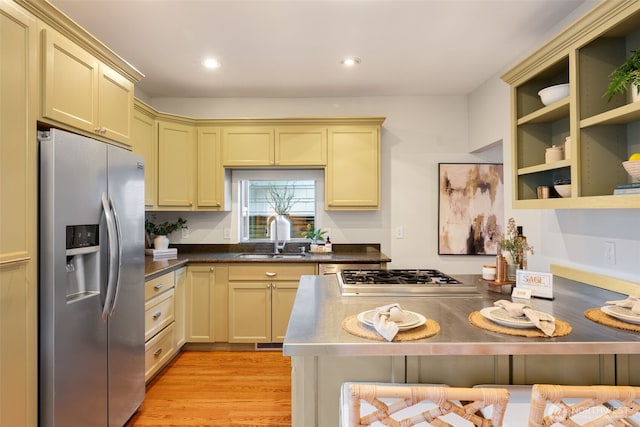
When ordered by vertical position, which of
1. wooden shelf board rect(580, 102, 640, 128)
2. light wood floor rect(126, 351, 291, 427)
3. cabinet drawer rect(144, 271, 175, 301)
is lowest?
light wood floor rect(126, 351, 291, 427)

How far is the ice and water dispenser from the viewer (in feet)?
5.58

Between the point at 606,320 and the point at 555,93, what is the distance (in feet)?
4.18

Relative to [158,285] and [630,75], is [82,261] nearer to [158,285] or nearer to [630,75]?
[158,285]

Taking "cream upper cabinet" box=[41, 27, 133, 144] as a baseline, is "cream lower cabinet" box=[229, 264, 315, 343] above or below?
below

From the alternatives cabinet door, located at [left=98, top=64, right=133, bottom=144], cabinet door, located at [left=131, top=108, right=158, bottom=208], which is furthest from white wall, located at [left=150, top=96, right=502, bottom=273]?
cabinet door, located at [left=98, top=64, right=133, bottom=144]

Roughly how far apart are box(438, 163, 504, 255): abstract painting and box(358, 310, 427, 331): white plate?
2.66 m

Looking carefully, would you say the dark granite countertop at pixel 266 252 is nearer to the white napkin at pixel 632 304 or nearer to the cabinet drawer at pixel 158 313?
the cabinet drawer at pixel 158 313

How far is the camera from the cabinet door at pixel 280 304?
131 inches

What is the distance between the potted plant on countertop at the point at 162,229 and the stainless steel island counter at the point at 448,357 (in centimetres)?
253

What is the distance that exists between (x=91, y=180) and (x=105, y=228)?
0.27 meters

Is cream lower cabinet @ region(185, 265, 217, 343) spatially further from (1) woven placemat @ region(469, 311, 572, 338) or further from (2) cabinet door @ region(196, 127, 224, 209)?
(1) woven placemat @ region(469, 311, 572, 338)

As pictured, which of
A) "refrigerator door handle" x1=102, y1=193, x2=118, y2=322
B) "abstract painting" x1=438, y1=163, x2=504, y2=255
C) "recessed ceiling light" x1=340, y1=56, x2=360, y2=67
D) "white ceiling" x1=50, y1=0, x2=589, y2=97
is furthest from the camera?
"abstract painting" x1=438, y1=163, x2=504, y2=255

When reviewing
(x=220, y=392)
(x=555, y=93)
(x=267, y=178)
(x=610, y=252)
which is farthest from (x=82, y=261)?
(x=610, y=252)

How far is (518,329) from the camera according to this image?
4.17 ft
